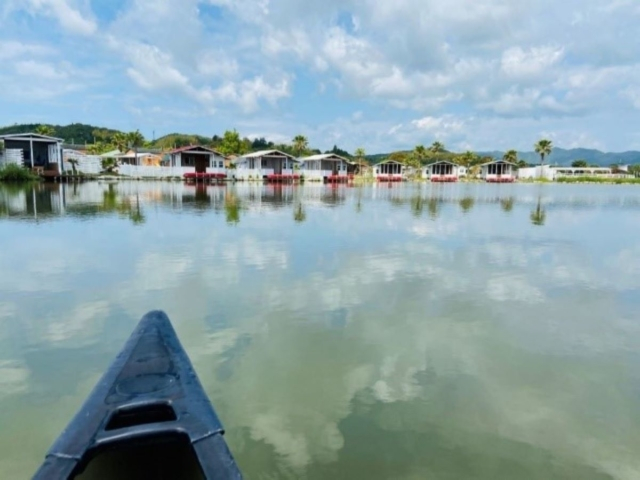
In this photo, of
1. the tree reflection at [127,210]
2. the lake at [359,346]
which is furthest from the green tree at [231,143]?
the lake at [359,346]

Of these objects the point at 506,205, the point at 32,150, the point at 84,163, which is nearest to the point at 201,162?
the point at 84,163

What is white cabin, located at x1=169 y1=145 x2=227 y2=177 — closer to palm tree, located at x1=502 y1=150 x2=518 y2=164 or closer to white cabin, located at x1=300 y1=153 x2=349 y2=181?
white cabin, located at x1=300 y1=153 x2=349 y2=181

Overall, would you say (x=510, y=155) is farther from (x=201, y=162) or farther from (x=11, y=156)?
(x=11, y=156)

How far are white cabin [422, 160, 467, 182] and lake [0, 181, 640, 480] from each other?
6361 centimetres

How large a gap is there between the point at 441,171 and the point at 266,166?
32928mm

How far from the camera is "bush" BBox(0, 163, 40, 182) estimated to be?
122 ft

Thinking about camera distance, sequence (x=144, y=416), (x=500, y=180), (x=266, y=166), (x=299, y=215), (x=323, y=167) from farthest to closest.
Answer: (x=500, y=180)
(x=323, y=167)
(x=266, y=166)
(x=299, y=215)
(x=144, y=416)

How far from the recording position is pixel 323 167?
62.2 m

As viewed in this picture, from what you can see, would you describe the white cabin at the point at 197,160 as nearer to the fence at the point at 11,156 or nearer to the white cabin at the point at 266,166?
the white cabin at the point at 266,166

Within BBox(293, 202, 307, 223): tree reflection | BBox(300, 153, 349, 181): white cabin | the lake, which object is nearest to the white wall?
BBox(300, 153, 349, 181): white cabin

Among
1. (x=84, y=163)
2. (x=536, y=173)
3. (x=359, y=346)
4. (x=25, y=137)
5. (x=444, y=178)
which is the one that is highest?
(x=25, y=137)

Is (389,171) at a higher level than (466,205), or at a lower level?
higher

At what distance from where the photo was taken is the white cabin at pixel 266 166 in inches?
2173

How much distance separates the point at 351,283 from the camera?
25.5ft
